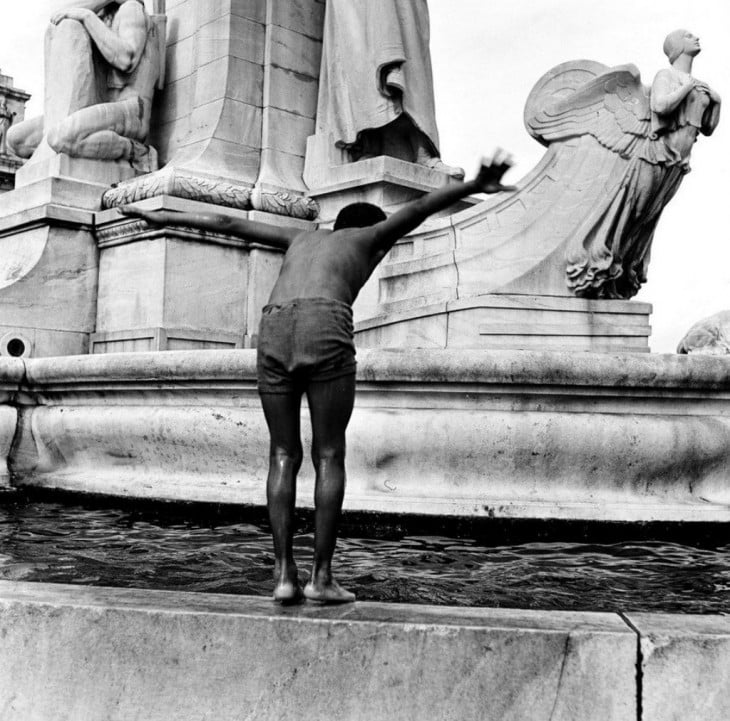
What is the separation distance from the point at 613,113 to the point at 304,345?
180 inches

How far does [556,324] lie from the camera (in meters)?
6.98

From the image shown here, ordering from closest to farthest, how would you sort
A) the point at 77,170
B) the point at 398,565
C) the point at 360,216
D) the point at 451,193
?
the point at 451,193, the point at 360,216, the point at 398,565, the point at 77,170

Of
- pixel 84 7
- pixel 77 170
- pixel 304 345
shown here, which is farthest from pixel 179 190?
pixel 304 345

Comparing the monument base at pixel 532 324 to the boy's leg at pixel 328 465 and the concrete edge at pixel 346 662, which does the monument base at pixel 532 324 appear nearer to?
the boy's leg at pixel 328 465

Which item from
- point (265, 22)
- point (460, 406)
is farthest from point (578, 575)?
point (265, 22)

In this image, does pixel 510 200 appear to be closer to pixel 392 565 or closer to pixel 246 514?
pixel 246 514

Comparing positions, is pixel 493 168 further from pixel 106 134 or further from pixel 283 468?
pixel 106 134

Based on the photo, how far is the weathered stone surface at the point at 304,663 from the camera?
2635 mm

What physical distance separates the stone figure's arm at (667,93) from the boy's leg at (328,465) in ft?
14.3

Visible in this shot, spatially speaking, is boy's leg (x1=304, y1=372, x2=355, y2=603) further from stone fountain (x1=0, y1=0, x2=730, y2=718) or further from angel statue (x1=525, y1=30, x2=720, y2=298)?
A: angel statue (x1=525, y1=30, x2=720, y2=298)

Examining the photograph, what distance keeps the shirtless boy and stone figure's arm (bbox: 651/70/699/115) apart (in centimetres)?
→ 404

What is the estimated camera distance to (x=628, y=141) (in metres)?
7.09

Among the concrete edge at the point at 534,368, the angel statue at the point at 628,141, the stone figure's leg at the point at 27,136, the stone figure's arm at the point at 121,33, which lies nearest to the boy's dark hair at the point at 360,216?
the concrete edge at the point at 534,368

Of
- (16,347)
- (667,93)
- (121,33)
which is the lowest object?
(16,347)
